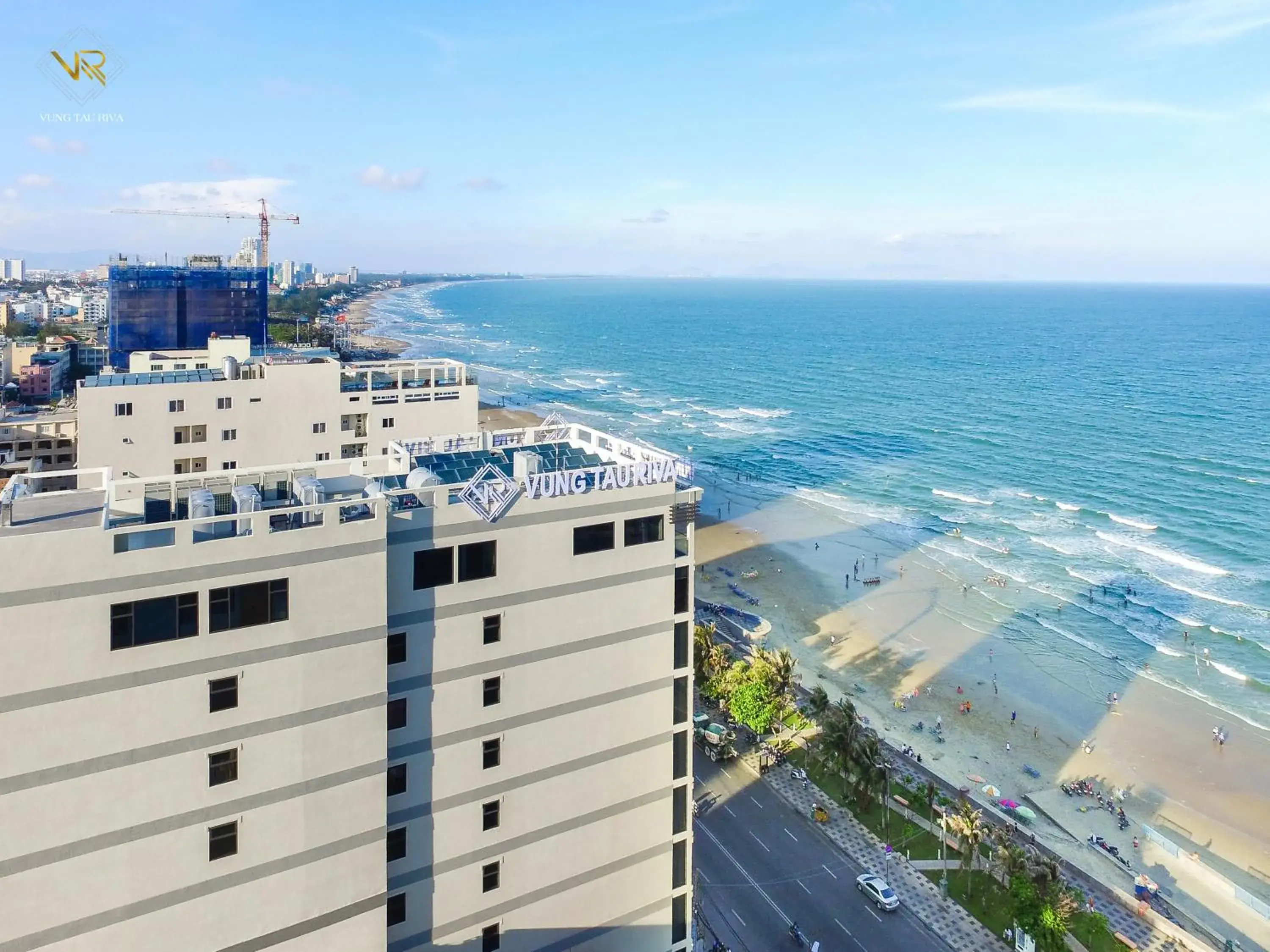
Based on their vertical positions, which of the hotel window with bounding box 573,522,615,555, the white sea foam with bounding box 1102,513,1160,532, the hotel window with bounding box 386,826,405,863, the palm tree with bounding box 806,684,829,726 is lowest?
the palm tree with bounding box 806,684,829,726

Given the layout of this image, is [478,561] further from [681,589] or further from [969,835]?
[969,835]

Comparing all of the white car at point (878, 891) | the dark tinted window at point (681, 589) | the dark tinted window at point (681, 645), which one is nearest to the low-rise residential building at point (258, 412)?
the dark tinted window at point (681, 589)

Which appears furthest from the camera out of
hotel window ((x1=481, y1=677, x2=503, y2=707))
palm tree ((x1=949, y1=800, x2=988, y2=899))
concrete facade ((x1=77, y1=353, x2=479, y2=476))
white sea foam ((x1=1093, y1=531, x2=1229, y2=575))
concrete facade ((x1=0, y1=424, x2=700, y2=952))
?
white sea foam ((x1=1093, y1=531, x2=1229, y2=575))

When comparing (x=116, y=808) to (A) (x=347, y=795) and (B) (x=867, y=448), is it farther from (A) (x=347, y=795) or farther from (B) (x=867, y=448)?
(B) (x=867, y=448)

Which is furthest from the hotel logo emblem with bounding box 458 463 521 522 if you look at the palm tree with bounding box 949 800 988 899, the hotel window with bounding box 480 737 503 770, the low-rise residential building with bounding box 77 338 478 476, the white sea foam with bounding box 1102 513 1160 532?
the white sea foam with bounding box 1102 513 1160 532

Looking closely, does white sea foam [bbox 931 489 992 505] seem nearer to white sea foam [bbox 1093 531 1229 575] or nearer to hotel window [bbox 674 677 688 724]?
white sea foam [bbox 1093 531 1229 575]
